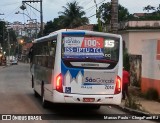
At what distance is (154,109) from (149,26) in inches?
948

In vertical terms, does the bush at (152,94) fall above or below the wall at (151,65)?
below

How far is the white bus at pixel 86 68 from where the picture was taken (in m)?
14.2

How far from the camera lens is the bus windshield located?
14375 millimetres

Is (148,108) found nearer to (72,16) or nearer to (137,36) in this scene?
(137,36)

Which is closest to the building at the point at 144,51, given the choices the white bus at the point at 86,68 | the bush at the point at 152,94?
the bush at the point at 152,94

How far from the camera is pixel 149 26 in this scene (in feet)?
130

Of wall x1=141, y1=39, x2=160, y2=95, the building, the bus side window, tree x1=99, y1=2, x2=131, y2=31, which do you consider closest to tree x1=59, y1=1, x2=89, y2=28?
tree x1=99, y1=2, x2=131, y2=31

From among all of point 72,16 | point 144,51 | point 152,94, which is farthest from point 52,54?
point 72,16

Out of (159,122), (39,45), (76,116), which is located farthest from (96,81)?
(39,45)

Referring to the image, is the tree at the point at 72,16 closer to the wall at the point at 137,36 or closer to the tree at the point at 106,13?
the tree at the point at 106,13

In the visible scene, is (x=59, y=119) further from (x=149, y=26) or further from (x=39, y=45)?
(x=149, y=26)

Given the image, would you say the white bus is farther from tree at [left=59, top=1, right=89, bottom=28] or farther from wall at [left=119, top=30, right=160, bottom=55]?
tree at [left=59, top=1, right=89, bottom=28]

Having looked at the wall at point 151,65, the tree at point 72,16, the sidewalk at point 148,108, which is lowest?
the sidewalk at point 148,108

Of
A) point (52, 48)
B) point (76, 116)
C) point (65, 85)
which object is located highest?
point (52, 48)
